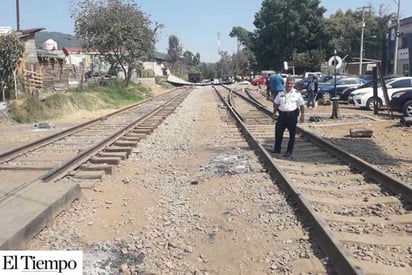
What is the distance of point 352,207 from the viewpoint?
7105 mm

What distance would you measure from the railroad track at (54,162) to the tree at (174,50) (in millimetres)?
140003

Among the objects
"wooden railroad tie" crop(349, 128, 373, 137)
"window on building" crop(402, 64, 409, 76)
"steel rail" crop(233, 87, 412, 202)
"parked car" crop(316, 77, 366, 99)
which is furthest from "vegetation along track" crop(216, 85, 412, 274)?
"window on building" crop(402, 64, 409, 76)

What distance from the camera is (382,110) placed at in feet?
75.4

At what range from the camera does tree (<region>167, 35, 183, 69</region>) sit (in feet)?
515

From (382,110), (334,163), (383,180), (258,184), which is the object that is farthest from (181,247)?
(382,110)

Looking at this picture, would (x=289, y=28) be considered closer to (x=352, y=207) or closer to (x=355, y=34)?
(x=355, y=34)

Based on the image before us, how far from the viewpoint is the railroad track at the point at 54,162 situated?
6359mm

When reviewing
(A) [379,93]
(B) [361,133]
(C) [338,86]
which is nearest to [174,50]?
(C) [338,86]

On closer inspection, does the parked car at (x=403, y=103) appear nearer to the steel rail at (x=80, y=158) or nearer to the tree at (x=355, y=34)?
the steel rail at (x=80, y=158)

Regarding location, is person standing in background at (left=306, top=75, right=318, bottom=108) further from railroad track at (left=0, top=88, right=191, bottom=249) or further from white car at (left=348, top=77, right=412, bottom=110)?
railroad track at (left=0, top=88, right=191, bottom=249)

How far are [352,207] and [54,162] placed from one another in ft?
20.0

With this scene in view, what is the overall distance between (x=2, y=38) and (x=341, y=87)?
60.6 ft

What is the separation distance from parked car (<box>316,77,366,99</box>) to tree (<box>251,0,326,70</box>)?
43.7 meters

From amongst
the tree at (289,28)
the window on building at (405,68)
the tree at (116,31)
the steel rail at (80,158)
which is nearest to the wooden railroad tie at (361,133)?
the steel rail at (80,158)
